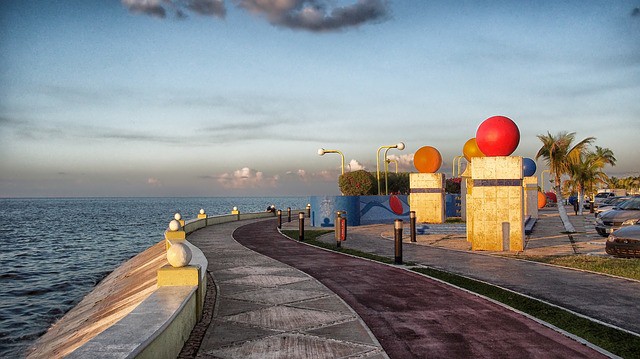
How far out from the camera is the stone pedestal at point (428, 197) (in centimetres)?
3478

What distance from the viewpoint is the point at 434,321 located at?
28.2 feet

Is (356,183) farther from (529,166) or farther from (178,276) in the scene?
(178,276)

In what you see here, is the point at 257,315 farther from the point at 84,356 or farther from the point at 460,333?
the point at 84,356

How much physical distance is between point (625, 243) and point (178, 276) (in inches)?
590

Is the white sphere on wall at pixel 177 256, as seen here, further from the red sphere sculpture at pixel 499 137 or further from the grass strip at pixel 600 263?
the red sphere sculpture at pixel 499 137

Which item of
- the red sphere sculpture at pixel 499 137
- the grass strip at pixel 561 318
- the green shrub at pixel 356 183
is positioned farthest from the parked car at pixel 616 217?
the green shrub at pixel 356 183

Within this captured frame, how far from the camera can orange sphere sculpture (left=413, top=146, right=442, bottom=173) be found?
116 feet

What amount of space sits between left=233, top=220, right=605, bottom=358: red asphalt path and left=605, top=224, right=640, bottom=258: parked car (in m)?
7.99

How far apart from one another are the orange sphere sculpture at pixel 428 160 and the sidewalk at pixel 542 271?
1060 cm

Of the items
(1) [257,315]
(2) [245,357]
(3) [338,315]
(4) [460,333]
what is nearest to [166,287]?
(1) [257,315]

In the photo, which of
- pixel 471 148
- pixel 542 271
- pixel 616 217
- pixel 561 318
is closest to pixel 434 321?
pixel 561 318

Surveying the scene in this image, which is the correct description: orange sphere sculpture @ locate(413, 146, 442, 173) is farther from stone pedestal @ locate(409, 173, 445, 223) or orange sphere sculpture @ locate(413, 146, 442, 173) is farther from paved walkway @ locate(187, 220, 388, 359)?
paved walkway @ locate(187, 220, 388, 359)

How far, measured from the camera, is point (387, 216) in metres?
37.4

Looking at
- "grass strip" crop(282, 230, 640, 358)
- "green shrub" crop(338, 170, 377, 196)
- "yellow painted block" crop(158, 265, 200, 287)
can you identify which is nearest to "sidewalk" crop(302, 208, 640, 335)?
"grass strip" crop(282, 230, 640, 358)
